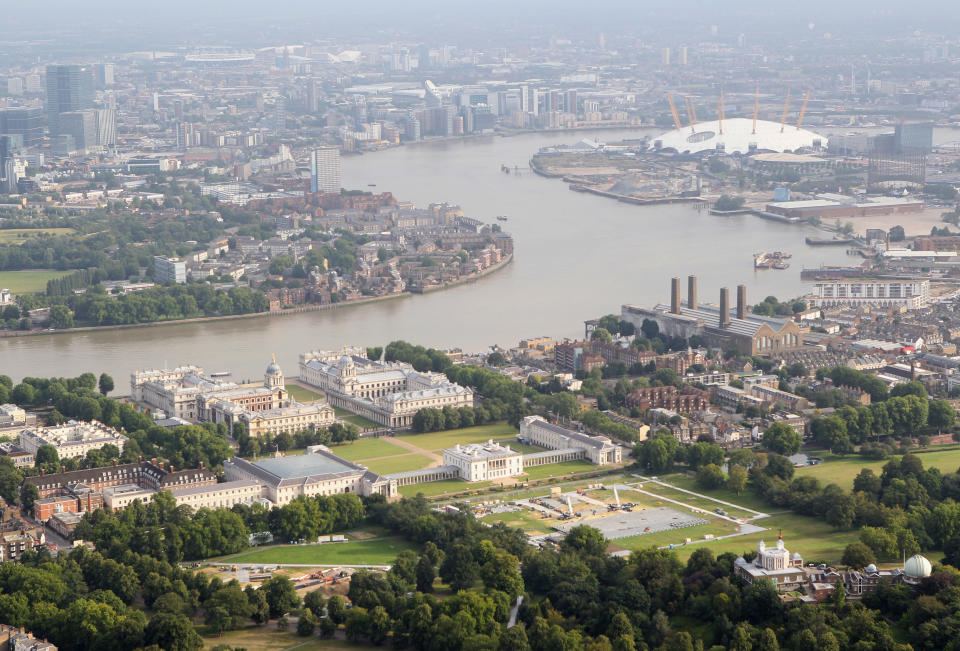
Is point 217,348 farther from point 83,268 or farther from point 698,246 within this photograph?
point 698,246

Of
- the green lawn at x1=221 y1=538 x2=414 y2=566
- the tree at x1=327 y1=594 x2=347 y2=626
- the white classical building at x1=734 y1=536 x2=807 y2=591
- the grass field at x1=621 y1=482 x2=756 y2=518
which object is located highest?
the white classical building at x1=734 y1=536 x2=807 y2=591

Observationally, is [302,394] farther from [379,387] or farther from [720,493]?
[720,493]

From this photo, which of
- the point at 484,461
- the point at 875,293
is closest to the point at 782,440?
the point at 484,461

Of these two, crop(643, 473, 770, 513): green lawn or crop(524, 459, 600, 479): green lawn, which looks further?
crop(524, 459, 600, 479): green lawn

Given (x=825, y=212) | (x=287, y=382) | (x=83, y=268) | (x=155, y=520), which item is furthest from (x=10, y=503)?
(x=825, y=212)

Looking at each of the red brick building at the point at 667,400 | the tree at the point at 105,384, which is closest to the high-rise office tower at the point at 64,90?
the tree at the point at 105,384

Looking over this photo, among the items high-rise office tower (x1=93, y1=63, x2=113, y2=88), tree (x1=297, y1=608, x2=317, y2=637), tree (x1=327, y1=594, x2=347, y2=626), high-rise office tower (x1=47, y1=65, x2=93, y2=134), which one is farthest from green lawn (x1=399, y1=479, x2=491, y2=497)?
high-rise office tower (x1=93, y1=63, x2=113, y2=88)

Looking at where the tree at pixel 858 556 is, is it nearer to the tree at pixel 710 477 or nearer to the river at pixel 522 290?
the tree at pixel 710 477

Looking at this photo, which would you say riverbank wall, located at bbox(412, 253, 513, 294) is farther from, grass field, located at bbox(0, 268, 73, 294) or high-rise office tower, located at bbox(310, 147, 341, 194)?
high-rise office tower, located at bbox(310, 147, 341, 194)
